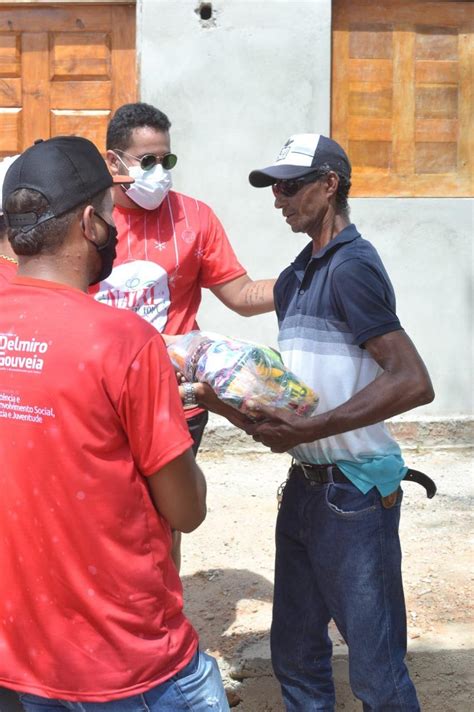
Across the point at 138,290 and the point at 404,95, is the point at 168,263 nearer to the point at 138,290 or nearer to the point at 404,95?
the point at 138,290

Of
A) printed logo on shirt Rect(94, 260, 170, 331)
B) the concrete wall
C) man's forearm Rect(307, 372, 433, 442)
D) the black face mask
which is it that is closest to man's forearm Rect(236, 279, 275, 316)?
printed logo on shirt Rect(94, 260, 170, 331)

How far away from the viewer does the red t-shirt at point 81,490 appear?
2.08 meters

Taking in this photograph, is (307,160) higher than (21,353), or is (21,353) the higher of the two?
(307,160)

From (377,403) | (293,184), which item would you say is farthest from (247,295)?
(377,403)

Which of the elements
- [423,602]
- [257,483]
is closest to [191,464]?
[423,602]

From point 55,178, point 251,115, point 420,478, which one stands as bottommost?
point 420,478

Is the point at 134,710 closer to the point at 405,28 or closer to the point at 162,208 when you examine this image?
the point at 162,208

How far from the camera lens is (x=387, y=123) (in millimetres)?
7102

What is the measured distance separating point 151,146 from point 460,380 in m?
3.71

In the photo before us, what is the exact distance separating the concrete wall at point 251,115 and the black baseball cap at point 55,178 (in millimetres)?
4763

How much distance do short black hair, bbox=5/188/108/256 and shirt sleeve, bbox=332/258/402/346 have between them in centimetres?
91

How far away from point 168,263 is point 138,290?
0.17 metres

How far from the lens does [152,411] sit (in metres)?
2.10

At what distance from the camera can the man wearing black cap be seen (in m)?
2.09
